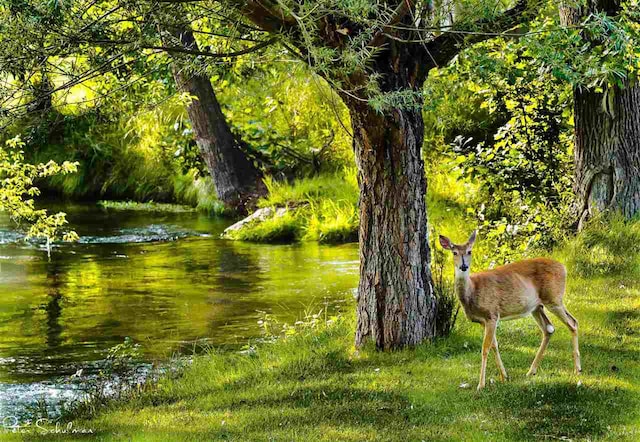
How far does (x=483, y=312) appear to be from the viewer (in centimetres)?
753

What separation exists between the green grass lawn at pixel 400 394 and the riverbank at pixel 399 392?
1 cm

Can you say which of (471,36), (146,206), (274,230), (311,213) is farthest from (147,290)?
(146,206)

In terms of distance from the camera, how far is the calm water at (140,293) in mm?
11039

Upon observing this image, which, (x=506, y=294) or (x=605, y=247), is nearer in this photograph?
(x=506, y=294)

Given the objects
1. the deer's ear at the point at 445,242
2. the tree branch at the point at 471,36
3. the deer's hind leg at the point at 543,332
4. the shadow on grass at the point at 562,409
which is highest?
the tree branch at the point at 471,36

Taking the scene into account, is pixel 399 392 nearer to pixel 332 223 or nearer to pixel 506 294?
pixel 506 294

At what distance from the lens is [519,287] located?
25.1ft

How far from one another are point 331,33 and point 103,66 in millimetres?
1987

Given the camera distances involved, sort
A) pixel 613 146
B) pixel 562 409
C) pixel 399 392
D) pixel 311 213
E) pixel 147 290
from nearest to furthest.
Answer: pixel 562 409 → pixel 399 392 → pixel 613 146 → pixel 147 290 → pixel 311 213

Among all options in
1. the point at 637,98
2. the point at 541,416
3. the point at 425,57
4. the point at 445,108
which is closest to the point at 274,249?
the point at 445,108

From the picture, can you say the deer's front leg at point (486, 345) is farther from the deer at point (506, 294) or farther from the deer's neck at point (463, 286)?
the deer's neck at point (463, 286)

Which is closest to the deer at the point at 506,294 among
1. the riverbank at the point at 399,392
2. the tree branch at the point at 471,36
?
the riverbank at the point at 399,392

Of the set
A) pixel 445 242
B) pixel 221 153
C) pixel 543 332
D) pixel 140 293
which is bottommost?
pixel 140 293

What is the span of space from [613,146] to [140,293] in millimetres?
6907
